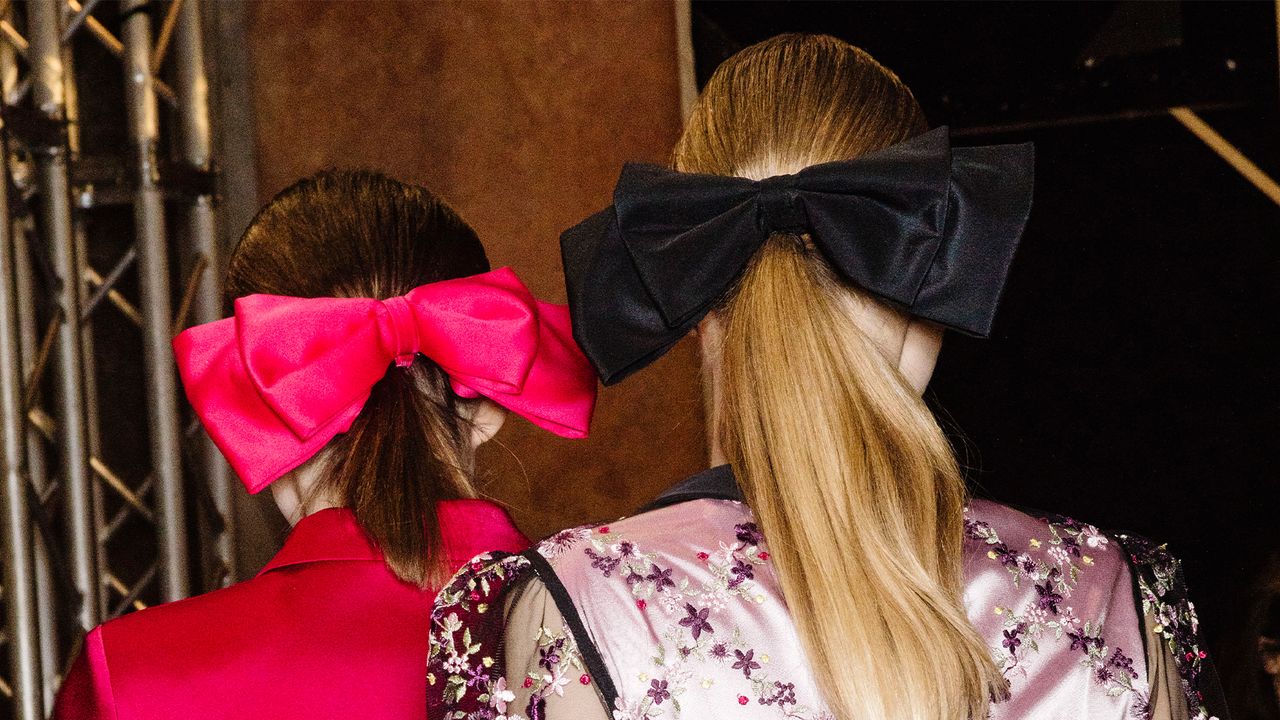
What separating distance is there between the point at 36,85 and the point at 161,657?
131cm

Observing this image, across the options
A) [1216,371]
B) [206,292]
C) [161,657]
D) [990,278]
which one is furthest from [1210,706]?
[206,292]

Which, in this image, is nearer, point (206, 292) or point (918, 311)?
point (918, 311)

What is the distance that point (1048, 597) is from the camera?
0.90 meters

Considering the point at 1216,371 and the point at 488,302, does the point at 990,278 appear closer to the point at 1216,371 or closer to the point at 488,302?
the point at 488,302

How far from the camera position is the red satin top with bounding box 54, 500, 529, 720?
3.37ft

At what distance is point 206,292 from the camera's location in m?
2.16

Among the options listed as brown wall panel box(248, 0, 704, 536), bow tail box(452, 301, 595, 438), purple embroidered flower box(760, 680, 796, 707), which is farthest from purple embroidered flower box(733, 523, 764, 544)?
brown wall panel box(248, 0, 704, 536)

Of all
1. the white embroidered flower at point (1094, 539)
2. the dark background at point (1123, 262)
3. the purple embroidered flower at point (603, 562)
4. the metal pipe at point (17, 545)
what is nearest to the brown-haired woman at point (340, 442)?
the purple embroidered flower at point (603, 562)

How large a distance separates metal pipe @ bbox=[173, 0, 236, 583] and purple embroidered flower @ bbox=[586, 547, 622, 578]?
1.46m

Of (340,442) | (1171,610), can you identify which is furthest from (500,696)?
(1171,610)

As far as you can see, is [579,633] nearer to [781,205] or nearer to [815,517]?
[815,517]

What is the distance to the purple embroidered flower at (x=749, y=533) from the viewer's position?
0.88 m

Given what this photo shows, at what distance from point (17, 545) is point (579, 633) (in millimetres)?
1432

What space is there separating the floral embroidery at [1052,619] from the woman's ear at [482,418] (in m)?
0.50
